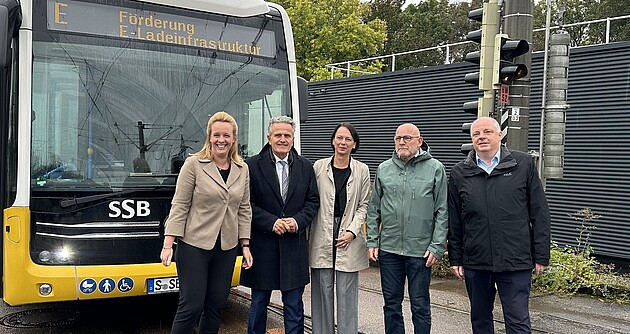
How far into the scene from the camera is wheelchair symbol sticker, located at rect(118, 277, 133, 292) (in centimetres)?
514

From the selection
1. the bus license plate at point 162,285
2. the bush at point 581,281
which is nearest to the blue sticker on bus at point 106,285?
the bus license plate at point 162,285

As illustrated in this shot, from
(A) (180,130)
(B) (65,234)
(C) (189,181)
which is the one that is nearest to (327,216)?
(C) (189,181)

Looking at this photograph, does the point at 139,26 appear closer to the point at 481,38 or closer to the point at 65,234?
the point at 65,234

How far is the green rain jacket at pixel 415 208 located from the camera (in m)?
4.68

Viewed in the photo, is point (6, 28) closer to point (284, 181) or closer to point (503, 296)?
point (284, 181)

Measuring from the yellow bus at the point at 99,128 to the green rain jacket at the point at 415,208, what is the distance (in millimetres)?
1737

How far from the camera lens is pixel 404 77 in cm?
1531

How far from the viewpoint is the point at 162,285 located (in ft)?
17.5

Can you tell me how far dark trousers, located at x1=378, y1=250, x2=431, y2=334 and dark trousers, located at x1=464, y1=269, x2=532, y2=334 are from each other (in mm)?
333

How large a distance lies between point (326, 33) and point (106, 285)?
2449 centimetres

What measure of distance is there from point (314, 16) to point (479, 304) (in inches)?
981

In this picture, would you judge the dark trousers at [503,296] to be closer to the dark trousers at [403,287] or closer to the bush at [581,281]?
the dark trousers at [403,287]

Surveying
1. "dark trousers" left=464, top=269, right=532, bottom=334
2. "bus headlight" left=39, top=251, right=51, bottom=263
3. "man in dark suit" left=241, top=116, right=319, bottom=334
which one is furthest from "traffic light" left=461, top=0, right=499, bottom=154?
"bus headlight" left=39, top=251, right=51, bottom=263

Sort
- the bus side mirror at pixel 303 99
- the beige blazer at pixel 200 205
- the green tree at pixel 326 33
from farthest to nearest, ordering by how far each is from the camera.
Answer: the green tree at pixel 326 33, the bus side mirror at pixel 303 99, the beige blazer at pixel 200 205
